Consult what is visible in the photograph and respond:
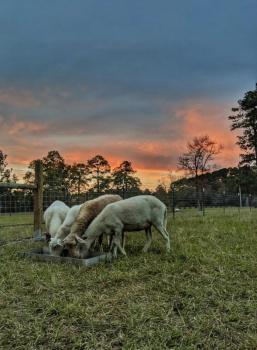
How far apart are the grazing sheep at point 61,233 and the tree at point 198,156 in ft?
107

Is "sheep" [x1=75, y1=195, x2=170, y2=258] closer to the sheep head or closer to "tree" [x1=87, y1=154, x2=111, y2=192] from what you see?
the sheep head

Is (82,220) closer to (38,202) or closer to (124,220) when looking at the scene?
(124,220)

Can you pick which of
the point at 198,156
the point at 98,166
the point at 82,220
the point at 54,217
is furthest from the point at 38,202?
the point at 98,166

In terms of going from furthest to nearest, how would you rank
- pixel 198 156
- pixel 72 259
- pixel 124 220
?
pixel 198 156
pixel 124 220
pixel 72 259

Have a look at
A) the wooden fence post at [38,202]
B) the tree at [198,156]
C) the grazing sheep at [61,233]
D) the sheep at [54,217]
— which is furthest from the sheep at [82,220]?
the tree at [198,156]

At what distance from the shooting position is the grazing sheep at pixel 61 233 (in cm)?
621

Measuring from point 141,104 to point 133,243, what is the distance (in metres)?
7.41

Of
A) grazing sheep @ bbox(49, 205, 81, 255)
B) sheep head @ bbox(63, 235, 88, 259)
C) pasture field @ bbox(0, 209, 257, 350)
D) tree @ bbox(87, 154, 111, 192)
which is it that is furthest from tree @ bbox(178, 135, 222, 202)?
sheep head @ bbox(63, 235, 88, 259)

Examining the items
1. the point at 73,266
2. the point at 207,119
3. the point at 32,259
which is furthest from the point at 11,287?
the point at 207,119

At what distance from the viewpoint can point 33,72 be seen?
11.6 m

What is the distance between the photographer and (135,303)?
12.3 ft

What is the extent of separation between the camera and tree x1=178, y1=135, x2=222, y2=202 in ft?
128

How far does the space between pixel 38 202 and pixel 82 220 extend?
274 cm

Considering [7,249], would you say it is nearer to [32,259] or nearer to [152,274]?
[32,259]
